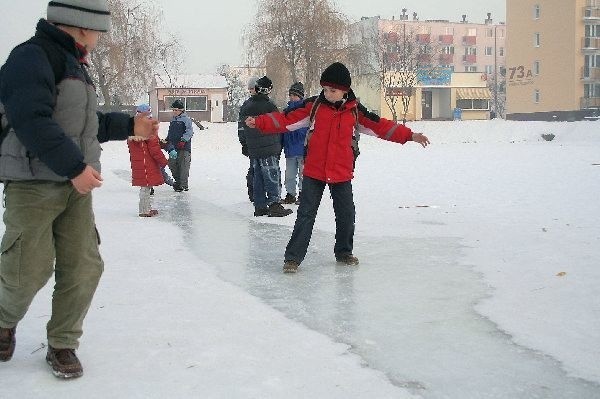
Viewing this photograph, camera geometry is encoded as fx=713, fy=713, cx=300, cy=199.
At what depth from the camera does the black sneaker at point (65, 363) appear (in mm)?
3236

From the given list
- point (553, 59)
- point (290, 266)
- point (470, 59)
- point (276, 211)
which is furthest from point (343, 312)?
point (470, 59)

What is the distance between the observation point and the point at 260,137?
9219mm

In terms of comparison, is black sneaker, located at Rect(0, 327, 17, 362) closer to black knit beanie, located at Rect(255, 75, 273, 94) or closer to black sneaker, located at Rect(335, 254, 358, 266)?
black sneaker, located at Rect(335, 254, 358, 266)

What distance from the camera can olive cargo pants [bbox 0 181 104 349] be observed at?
3150 mm

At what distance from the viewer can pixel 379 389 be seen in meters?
3.12

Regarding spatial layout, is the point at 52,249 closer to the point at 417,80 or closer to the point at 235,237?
the point at 235,237

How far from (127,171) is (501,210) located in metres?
12.6

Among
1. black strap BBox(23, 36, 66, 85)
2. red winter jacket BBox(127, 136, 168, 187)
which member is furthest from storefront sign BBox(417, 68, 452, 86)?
black strap BBox(23, 36, 66, 85)

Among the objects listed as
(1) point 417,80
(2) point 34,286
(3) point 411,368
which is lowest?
(3) point 411,368

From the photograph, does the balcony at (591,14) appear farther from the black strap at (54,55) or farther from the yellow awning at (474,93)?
the black strap at (54,55)

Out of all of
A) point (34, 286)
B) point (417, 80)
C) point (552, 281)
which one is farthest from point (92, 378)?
point (417, 80)

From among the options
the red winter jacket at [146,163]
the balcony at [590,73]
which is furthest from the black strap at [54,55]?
the balcony at [590,73]

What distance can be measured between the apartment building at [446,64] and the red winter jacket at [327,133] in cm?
3835

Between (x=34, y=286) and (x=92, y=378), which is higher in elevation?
(x=34, y=286)
